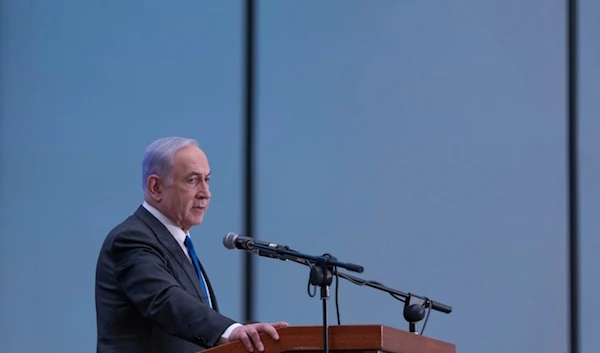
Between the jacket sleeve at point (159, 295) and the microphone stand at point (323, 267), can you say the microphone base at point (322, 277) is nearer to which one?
the microphone stand at point (323, 267)

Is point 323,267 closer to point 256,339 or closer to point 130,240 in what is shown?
point 256,339

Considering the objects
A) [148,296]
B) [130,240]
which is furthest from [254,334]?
[130,240]

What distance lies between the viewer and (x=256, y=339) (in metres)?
2.48

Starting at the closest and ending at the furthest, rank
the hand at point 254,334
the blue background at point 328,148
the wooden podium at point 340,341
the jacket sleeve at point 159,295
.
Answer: the wooden podium at point 340,341 → the hand at point 254,334 → the jacket sleeve at point 159,295 → the blue background at point 328,148

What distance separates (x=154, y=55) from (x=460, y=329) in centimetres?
195

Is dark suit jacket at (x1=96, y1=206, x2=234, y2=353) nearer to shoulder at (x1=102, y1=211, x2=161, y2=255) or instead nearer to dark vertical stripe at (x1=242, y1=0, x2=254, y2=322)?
shoulder at (x1=102, y1=211, x2=161, y2=255)

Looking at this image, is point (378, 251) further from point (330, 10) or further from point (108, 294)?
point (108, 294)

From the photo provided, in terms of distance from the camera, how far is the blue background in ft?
16.1

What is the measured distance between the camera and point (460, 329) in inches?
190

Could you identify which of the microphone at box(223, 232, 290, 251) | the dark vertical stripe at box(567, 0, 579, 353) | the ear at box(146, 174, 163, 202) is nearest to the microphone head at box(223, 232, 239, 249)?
the microphone at box(223, 232, 290, 251)

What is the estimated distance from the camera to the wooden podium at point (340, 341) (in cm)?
236

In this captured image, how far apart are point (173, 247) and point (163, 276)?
0.78ft

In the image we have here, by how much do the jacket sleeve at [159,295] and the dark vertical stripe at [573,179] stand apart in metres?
2.49

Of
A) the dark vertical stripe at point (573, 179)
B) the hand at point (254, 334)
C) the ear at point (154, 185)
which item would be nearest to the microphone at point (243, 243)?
the hand at point (254, 334)
